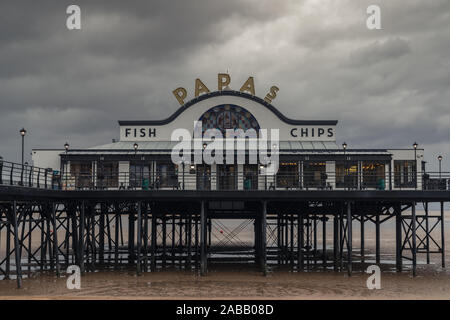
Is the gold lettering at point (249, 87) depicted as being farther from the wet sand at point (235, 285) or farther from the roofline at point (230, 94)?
the wet sand at point (235, 285)

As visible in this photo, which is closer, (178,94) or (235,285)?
(235,285)

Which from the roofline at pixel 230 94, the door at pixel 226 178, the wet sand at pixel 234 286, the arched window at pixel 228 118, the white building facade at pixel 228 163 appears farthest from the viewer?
the roofline at pixel 230 94

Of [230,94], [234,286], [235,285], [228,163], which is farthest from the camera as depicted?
[230,94]

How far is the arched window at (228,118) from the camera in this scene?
50.1m

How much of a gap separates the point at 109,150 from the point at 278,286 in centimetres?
2377

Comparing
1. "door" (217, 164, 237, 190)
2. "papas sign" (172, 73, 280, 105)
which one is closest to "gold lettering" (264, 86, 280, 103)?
"papas sign" (172, 73, 280, 105)

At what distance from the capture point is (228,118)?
50281 millimetres

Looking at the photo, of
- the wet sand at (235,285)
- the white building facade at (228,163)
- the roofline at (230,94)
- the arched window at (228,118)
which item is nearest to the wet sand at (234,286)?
the wet sand at (235,285)

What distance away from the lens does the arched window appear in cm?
5012

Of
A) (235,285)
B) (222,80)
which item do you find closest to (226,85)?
(222,80)

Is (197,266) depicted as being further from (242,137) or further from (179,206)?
(242,137)

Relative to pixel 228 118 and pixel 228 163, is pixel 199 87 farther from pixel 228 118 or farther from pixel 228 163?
pixel 228 163

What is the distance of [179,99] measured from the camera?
171 feet
